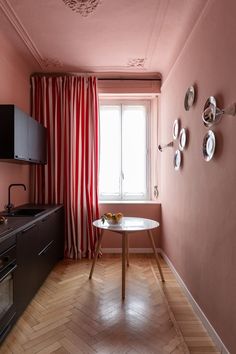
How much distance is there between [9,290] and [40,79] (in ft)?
9.80

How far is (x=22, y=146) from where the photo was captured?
2705 millimetres

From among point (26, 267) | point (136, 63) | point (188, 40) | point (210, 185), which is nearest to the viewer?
point (210, 185)

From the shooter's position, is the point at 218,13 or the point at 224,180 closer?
the point at 224,180

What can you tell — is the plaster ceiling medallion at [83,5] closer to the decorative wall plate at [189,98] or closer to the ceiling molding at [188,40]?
the ceiling molding at [188,40]

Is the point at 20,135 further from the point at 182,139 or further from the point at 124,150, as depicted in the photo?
the point at 124,150

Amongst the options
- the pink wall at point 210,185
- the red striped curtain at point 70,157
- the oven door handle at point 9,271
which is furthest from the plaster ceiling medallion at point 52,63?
the oven door handle at point 9,271

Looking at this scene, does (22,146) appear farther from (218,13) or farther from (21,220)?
(218,13)

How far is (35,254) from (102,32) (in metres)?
2.47

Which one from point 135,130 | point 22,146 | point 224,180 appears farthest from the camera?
point 135,130

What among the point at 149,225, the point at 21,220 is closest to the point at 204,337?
the point at 149,225

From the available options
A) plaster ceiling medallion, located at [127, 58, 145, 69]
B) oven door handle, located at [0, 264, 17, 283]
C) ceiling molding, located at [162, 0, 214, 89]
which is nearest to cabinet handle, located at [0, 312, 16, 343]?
oven door handle, located at [0, 264, 17, 283]

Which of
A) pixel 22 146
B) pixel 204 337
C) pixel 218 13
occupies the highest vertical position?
pixel 218 13

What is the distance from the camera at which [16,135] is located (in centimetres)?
254

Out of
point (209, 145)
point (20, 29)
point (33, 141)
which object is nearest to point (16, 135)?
point (33, 141)
